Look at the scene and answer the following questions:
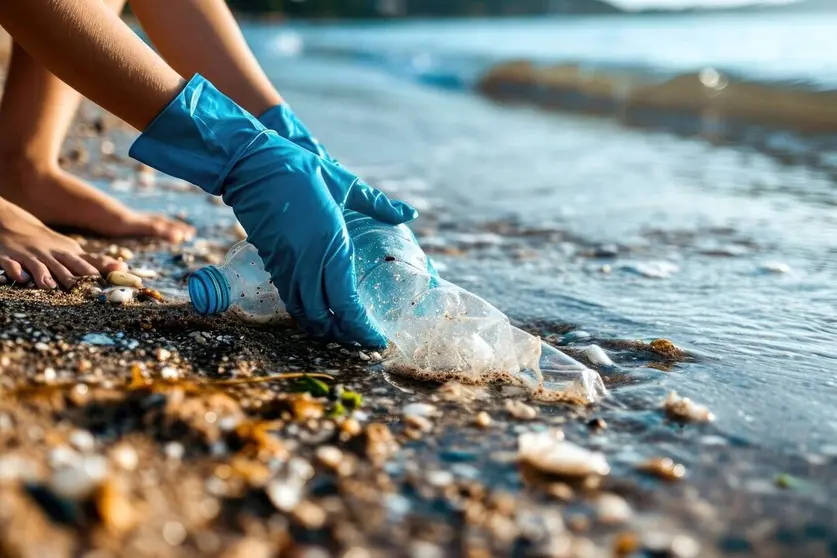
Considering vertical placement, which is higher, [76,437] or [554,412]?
[76,437]

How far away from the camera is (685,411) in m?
Answer: 1.89

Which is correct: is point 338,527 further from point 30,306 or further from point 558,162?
point 558,162

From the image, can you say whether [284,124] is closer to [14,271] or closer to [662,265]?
[14,271]

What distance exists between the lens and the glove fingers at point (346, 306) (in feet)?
7.02

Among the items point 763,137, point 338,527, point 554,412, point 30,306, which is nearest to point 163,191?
point 30,306

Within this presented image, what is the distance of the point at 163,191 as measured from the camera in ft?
14.5

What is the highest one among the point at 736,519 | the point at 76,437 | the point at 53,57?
the point at 53,57

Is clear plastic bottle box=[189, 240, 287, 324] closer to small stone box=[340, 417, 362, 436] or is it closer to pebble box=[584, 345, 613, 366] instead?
small stone box=[340, 417, 362, 436]

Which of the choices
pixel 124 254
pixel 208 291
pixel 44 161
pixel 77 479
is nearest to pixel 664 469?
pixel 77 479

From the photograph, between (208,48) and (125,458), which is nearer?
(125,458)

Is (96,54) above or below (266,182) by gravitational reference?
above

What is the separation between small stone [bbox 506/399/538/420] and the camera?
1880 mm

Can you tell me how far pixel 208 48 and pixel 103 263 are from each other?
0.82 meters

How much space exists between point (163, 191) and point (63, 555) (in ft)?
11.5
